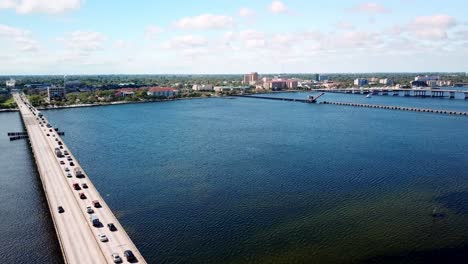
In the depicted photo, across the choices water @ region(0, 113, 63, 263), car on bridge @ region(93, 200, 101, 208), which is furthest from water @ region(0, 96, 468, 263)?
water @ region(0, 113, 63, 263)

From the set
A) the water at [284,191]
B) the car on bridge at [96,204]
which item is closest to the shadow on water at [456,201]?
the water at [284,191]

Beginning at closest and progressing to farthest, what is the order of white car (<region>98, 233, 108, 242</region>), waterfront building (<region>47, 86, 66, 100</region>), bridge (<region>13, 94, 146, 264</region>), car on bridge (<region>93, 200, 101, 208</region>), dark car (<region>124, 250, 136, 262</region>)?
1. dark car (<region>124, 250, 136, 262</region>)
2. bridge (<region>13, 94, 146, 264</region>)
3. white car (<region>98, 233, 108, 242</region>)
4. car on bridge (<region>93, 200, 101, 208</region>)
5. waterfront building (<region>47, 86, 66, 100</region>)

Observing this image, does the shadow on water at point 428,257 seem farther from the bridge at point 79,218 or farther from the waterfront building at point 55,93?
the waterfront building at point 55,93

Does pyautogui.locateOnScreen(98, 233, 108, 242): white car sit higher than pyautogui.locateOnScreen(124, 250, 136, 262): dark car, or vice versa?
pyautogui.locateOnScreen(98, 233, 108, 242): white car

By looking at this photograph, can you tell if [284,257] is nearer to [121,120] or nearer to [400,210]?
[400,210]

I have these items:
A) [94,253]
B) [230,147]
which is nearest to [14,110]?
[230,147]

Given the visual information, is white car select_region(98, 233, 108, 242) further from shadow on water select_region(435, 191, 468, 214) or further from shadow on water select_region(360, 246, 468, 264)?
shadow on water select_region(435, 191, 468, 214)
